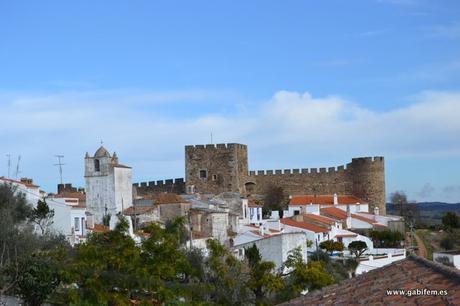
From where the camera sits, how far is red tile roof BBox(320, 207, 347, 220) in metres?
49.1

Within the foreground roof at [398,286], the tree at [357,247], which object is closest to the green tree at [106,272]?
the foreground roof at [398,286]

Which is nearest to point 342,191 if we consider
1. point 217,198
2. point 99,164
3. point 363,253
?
point 217,198

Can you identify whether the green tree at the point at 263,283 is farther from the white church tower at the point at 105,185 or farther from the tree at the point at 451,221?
the tree at the point at 451,221

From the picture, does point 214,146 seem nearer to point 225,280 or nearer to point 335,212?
point 335,212

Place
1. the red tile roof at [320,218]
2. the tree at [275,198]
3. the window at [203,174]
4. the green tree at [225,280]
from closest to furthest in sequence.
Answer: the green tree at [225,280]
the red tile roof at [320,218]
the window at [203,174]
the tree at [275,198]

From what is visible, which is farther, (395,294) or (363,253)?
(363,253)

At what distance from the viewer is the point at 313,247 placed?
39.8 metres

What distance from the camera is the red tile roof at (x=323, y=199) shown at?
176ft

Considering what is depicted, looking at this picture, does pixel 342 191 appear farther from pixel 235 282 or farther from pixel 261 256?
pixel 235 282

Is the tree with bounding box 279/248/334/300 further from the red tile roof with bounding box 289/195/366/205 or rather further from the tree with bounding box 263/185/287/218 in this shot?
the red tile roof with bounding box 289/195/366/205

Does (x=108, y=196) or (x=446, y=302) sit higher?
(x=108, y=196)

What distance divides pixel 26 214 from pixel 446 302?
73.9ft

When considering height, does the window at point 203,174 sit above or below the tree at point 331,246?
above

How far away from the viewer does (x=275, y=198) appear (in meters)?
53.8
